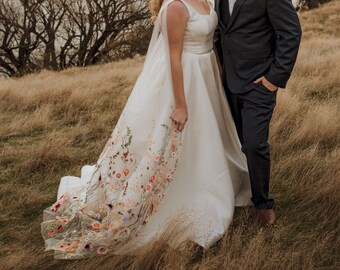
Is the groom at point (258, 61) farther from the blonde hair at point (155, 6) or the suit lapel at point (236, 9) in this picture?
the blonde hair at point (155, 6)

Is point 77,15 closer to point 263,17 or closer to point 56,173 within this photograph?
point 56,173

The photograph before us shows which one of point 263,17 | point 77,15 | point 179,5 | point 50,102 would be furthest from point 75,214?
point 77,15

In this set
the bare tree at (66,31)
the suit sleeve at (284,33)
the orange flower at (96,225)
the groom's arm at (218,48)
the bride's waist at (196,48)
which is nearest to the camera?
the suit sleeve at (284,33)

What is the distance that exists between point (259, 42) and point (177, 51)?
527 mm

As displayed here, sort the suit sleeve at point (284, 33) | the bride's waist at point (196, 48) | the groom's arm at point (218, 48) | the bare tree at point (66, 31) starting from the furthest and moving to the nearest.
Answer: the bare tree at point (66, 31)
the groom's arm at point (218, 48)
the bride's waist at point (196, 48)
the suit sleeve at point (284, 33)

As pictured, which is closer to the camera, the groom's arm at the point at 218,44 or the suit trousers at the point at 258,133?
the suit trousers at the point at 258,133

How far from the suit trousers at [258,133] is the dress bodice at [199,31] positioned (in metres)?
0.42

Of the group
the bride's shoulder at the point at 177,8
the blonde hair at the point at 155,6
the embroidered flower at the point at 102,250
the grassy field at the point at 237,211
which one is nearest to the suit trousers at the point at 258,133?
the grassy field at the point at 237,211

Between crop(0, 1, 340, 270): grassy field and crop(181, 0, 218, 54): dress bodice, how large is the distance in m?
1.26

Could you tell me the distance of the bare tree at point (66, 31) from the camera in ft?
63.4

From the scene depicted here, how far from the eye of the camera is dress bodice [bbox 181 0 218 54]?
2709mm

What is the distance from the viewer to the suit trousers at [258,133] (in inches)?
108

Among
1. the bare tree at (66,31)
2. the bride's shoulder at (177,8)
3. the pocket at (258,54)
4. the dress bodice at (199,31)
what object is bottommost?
the bare tree at (66,31)

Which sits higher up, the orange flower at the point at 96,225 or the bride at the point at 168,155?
the bride at the point at 168,155
